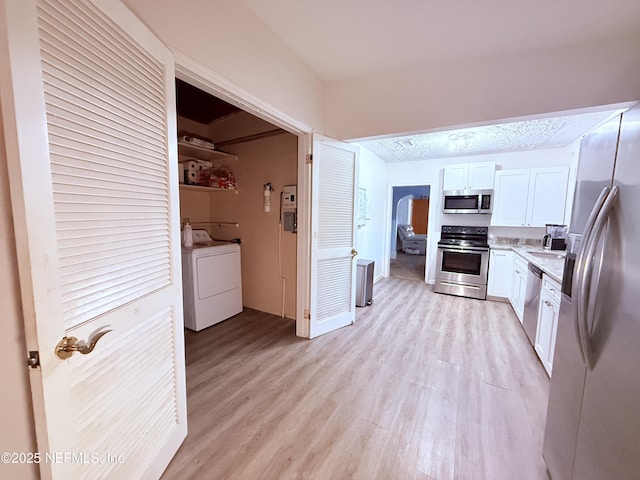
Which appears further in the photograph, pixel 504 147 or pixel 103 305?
pixel 504 147

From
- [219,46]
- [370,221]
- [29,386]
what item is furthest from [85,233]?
[370,221]

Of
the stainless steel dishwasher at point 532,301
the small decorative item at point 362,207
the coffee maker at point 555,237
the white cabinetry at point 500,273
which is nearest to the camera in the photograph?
the stainless steel dishwasher at point 532,301

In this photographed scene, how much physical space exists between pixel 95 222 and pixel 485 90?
2.75m

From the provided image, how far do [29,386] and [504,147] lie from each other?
5443 millimetres

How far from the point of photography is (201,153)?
3.14m

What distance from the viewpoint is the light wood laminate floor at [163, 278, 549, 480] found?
4.54 ft

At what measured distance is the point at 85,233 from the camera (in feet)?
2.82

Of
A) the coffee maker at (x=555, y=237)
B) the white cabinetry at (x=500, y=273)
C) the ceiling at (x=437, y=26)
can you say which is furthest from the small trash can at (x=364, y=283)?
the coffee maker at (x=555, y=237)

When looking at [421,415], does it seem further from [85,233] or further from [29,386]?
[85,233]

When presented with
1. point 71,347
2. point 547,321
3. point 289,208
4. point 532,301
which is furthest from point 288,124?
point 532,301

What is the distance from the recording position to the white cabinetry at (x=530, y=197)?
3803 mm

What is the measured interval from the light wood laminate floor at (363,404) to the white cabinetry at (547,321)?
15 cm

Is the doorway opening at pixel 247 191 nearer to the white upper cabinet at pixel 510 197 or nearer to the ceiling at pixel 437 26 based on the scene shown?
the ceiling at pixel 437 26

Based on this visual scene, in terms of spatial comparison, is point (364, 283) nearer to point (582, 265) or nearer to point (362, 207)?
point (362, 207)
